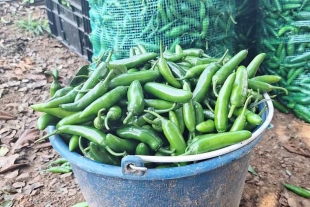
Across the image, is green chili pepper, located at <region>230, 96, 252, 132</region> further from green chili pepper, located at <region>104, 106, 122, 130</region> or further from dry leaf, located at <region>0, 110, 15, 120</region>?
dry leaf, located at <region>0, 110, 15, 120</region>

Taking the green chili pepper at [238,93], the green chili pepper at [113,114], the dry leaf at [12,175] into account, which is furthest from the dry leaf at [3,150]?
the green chili pepper at [238,93]

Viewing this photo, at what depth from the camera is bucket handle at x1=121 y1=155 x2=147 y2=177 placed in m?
1.82

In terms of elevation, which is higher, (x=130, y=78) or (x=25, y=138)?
(x=130, y=78)

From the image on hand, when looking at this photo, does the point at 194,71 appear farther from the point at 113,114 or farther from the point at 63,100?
the point at 63,100

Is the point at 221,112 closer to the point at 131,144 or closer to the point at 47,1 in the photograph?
the point at 131,144

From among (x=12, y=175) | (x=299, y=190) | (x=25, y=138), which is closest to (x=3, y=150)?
(x=25, y=138)

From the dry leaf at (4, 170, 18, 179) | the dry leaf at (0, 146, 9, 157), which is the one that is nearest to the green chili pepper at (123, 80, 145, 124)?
the dry leaf at (4, 170, 18, 179)

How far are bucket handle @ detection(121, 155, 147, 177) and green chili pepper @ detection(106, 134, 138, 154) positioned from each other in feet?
0.55

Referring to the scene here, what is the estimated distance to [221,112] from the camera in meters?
2.08

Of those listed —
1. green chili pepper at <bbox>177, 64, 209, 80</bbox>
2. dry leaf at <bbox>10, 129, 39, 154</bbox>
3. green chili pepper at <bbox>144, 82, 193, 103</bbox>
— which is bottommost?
dry leaf at <bbox>10, 129, 39, 154</bbox>

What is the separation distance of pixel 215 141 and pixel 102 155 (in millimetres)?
579

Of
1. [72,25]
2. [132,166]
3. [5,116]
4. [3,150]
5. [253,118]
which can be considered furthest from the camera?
[72,25]

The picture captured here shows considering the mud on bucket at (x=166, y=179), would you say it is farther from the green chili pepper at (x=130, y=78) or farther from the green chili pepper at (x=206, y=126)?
the green chili pepper at (x=130, y=78)

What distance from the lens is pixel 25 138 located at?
3.92m
